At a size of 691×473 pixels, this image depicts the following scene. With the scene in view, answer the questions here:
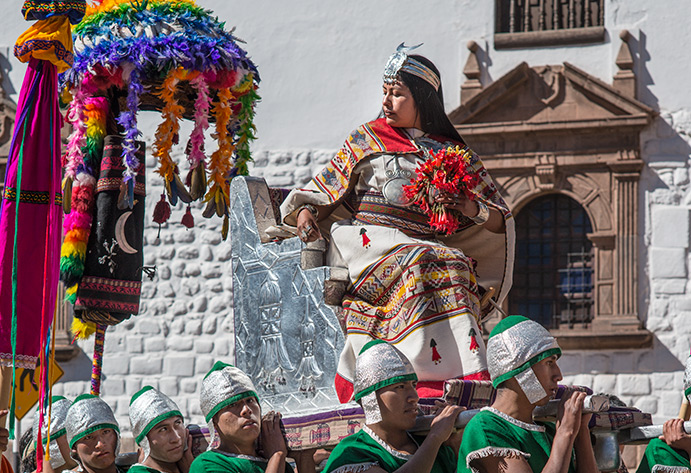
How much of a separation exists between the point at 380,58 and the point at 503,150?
1.39m

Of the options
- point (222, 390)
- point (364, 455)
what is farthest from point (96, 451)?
point (364, 455)

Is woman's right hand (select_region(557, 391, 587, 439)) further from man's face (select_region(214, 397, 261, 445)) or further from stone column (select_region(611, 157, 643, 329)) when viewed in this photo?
stone column (select_region(611, 157, 643, 329))

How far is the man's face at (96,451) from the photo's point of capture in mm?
6180

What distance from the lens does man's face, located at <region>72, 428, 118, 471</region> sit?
6180 millimetres

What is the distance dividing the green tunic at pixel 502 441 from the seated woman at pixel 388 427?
0.16m

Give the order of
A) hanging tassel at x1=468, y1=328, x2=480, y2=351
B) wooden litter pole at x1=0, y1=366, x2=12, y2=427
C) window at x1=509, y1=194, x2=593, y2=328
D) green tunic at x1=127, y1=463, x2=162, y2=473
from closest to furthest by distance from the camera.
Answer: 1. green tunic at x1=127, y1=463, x2=162, y2=473
2. wooden litter pole at x1=0, y1=366, x2=12, y2=427
3. hanging tassel at x1=468, y1=328, x2=480, y2=351
4. window at x1=509, y1=194, x2=593, y2=328

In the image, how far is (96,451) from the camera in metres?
6.20

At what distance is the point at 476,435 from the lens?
5105mm

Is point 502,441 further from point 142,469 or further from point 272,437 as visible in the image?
point 142,469

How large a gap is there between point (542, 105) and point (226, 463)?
8.11 meters

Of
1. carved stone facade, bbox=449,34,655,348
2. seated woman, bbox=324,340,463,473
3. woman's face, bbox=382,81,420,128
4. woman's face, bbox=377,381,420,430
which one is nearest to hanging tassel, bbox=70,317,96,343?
woman's face, bbox=382,81,420,128

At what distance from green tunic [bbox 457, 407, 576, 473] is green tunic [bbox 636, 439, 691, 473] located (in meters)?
0.76

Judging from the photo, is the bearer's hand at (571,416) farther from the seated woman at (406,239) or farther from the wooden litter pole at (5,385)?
the wooden litter pole at (5,385)

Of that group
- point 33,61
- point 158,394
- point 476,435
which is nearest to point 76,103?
point 33,61
